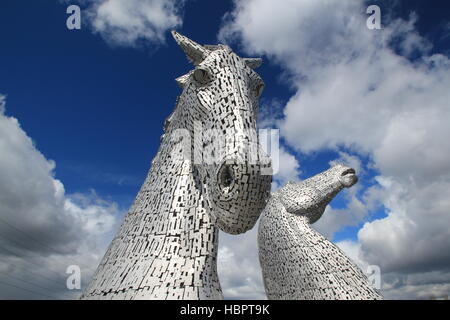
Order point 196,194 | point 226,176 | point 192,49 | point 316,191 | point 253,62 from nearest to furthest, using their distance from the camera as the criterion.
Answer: point 226,176, point 196,194, point 192,49, point 253,62, point 316,191

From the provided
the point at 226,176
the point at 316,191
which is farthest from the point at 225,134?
the point at 316,191

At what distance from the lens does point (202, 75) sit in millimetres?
2430

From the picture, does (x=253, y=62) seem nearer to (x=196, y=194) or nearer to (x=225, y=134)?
(x=225, y=134)

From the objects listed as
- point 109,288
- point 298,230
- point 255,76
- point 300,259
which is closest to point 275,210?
point 298,230

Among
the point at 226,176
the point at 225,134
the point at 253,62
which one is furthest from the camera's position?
the point at 253,62

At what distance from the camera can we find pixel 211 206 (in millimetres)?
2271

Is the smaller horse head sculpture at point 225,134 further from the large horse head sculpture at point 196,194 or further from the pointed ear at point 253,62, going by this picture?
the pointed ear at point 253,62

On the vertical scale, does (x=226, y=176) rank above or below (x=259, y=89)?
below

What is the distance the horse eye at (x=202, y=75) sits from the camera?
241 cm

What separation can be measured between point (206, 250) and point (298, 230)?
4.17 meters

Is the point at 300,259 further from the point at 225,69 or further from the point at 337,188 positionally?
the point at 225,69

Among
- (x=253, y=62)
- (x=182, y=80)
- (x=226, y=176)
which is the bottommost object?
(x=226, y=176)

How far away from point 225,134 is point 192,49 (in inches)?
35.1

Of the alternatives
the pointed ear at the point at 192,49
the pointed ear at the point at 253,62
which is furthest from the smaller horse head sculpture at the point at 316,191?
the pointed ear at the point at 192,49
